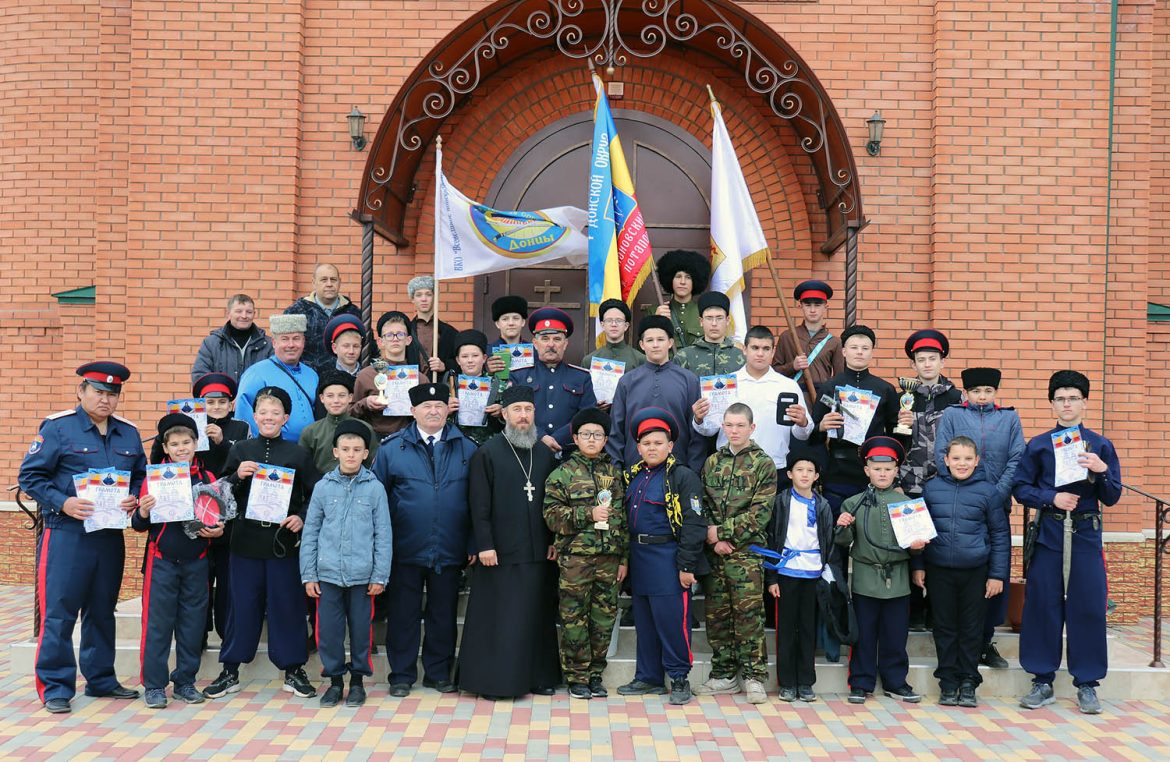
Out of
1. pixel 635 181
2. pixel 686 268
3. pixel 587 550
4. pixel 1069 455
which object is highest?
pixel 635 181

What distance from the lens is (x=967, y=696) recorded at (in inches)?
244

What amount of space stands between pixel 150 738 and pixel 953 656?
4827mm

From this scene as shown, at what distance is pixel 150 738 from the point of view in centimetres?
546

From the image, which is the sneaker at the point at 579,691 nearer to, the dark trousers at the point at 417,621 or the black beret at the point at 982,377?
the dark trousers at the point at 417,621

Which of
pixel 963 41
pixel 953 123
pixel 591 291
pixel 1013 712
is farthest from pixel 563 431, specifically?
pixel 963 41

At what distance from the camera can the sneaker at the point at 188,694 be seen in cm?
607

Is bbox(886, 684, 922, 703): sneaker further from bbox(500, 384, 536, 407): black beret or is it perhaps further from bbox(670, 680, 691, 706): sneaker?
bbox(500, 384, 536, 407): black beret

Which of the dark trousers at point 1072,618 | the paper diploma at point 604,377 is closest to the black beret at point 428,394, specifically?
the paper diploma at point 604,377

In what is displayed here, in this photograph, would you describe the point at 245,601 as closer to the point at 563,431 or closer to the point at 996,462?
the point at 563,431

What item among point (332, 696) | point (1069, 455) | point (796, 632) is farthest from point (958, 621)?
point (332, 696)

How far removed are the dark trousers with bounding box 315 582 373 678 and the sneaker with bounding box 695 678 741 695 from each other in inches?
83.2

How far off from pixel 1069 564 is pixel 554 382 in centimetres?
360

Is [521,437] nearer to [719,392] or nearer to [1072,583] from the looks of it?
[719,392]

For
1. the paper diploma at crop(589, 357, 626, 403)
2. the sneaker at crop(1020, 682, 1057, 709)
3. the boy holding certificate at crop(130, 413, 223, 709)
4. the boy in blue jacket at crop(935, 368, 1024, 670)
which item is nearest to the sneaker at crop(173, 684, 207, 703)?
the boy holding certificate at crop(130, 413, 223, 709)
